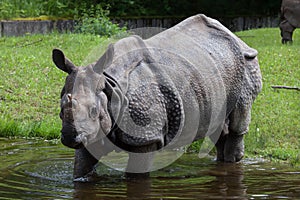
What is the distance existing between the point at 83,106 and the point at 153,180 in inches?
52.7

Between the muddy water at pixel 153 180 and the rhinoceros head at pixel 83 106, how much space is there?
1.98 feet

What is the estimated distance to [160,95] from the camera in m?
6.59

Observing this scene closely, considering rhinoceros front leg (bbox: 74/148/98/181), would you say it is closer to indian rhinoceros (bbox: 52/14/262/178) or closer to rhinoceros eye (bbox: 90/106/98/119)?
indian rhinoceros (bbox: 52/14/262/178)

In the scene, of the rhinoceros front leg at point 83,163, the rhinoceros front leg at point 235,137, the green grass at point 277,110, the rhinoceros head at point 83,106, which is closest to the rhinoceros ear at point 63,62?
the rhinoceros head at point 83,106

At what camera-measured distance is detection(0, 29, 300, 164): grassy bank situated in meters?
9.00

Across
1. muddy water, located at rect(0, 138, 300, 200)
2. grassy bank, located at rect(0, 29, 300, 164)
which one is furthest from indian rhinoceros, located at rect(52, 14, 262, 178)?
grassy bank, located at rect(0, 29, 300, 164)

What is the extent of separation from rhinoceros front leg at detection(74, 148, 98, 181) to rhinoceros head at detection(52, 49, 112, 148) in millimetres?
519

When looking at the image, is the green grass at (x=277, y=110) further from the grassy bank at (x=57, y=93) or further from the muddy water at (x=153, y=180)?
the muddy water at (x=153, y=180)

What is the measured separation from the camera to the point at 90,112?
19.6 ft

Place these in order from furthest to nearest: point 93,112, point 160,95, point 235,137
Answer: point 235,137 → point 160,95 → point 93,112

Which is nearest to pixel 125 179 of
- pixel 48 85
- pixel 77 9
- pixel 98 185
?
pixel 98 185

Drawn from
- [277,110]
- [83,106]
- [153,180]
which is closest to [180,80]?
[153,180]

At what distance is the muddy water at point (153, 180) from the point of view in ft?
20.8

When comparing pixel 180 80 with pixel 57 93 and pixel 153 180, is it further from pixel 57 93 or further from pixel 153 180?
pixel 57 93
